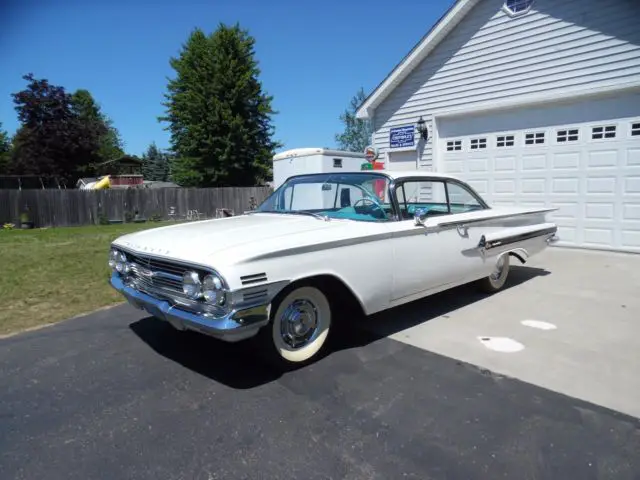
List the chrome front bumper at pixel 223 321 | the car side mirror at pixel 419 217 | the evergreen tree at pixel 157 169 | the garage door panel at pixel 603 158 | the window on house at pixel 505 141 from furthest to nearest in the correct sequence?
the evergreen tree at pixel 157 169 → the window on house at pixel 505 141 → the garage door panel at pixel 603 158 → the car side mirror at pixel 419 217 → the chrome front bumper at pixel 223 321

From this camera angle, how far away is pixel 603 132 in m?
7.61

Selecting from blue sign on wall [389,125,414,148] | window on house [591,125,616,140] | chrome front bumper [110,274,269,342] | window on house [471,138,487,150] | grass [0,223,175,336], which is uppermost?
blue sign on wall [389,125,414,148]

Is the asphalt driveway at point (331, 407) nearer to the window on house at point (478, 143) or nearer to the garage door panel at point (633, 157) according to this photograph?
the garage door panel at point (633, 157)

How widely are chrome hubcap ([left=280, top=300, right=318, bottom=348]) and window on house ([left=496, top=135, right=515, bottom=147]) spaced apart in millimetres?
7014

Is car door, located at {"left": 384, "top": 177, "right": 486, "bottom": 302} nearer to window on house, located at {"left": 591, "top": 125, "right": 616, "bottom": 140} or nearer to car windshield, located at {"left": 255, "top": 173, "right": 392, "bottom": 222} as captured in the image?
car windshield, located at {"left": 255, "top": 173, "right": 392, "bottom": 222}

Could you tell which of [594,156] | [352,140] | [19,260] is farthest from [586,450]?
[352,140]

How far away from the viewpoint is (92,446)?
2428 mm

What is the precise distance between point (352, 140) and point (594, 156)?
28.8m

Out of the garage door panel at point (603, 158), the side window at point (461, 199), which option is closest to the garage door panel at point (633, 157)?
the garage door panel at point (603, 158)

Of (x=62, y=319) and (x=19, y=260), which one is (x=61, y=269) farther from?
(x=62, y=319)

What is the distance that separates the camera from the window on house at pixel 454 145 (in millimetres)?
9646

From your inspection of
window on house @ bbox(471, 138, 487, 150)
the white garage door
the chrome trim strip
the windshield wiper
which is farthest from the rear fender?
window on house @ bbox(471, 138, 487, 150)

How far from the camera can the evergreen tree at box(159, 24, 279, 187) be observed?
31016 mm

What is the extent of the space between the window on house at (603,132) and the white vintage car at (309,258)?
4073mm
